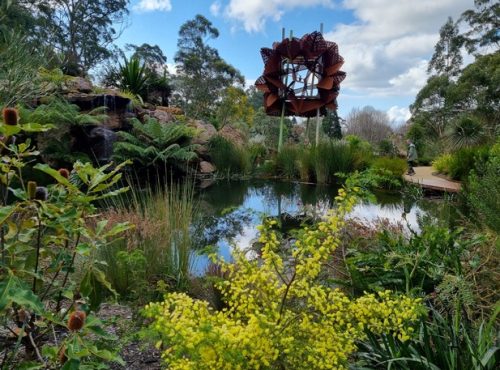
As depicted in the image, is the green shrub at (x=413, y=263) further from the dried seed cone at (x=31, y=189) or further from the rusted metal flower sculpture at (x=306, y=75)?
the rusted metal flower sculpture at (x=306, y=75)

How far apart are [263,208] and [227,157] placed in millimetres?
4640

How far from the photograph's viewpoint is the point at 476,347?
1.41m

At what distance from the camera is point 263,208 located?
598cm

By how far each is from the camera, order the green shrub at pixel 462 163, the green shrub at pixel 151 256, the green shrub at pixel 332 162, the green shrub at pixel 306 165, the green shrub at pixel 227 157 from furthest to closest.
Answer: the green shrub at pixel 227 157 → the green shrub at pixel 306 165 → the green shrub at pixel 332 162 → the green shrub at pixel 462 163 → the green shrub at pixel 151 256

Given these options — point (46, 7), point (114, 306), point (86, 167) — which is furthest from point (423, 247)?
point (46, 7)

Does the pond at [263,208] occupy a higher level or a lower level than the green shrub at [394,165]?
lower

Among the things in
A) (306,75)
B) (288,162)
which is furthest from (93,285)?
(306,75)

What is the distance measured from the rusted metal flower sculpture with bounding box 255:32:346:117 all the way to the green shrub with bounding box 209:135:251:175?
12.6 ft

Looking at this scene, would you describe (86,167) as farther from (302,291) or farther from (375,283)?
(375,283)

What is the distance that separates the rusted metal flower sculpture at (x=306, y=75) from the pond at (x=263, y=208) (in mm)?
5011

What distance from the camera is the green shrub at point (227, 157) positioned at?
10.4 metres

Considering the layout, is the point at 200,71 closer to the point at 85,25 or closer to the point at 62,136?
the point at 85,25

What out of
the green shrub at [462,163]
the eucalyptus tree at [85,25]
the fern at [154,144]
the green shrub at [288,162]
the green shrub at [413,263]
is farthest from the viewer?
the eucalyptus tree at [85,25]

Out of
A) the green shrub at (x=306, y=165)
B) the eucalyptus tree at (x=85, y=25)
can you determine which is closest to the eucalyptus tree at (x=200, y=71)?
the eucalyptus tree at (x=85, y=25)
